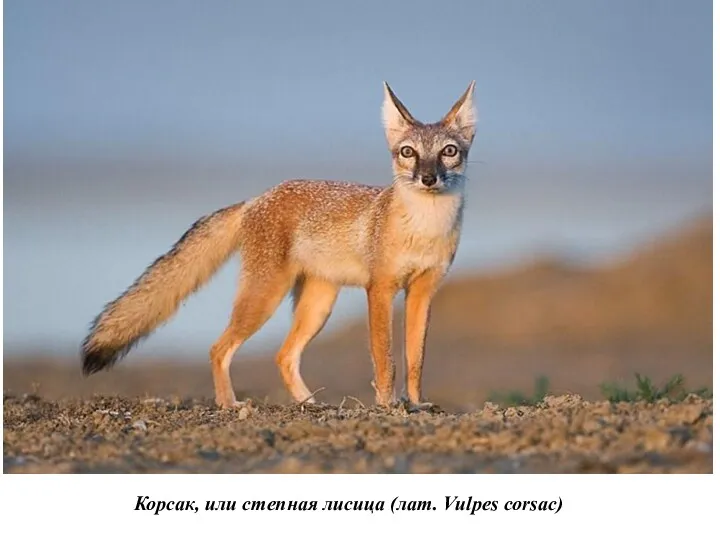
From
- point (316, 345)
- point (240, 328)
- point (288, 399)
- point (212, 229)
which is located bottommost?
point (316, 345)

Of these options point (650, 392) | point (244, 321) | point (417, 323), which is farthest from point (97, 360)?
point (650, 392)

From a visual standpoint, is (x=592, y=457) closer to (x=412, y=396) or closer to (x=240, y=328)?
(x=412, y=396)

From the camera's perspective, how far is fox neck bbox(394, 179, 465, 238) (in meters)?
9.78

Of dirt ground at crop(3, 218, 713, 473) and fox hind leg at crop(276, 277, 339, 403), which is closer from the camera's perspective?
dirt ground at crop(3, 218, 713, 473)

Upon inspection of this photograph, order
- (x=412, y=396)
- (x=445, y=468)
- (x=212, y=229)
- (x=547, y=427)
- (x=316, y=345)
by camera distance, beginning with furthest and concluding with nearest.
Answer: (x=316, y=345)
(x=212, y=229)
(x=412, y=396)
(x=547, y=427)
(x=445, y=468)

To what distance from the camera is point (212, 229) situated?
433 inches

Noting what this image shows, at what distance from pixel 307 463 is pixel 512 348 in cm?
1566

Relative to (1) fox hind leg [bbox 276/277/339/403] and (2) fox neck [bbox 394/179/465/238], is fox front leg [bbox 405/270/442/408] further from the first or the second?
(1) fox hind leg [bbox 276/277/339/403]

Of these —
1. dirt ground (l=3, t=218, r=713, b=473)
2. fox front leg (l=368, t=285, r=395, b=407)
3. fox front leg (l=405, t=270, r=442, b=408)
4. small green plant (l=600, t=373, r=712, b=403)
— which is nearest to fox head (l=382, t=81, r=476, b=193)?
fox front leg (l=405, t=270, r=442, b=408)

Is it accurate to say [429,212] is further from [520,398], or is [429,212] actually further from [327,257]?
[520,398]

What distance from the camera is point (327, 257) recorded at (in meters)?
10.4

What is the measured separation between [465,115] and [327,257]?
1.72 metres

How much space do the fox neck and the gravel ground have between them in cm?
206
